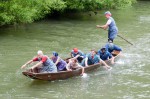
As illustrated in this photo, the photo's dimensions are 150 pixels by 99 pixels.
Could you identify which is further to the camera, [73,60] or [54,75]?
[73,60]

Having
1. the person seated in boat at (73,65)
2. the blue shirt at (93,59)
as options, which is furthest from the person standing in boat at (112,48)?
the person seated in boat at (73,65)

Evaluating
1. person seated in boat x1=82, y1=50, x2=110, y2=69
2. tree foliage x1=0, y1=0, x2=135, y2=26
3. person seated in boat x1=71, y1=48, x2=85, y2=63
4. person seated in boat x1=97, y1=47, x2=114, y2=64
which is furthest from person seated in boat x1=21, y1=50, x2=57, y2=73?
tree foliage x1=0, y1=0, x2=135, y2=26

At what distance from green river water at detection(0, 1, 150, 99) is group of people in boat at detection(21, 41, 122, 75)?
48 cm

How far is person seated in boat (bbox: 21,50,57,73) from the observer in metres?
12.7

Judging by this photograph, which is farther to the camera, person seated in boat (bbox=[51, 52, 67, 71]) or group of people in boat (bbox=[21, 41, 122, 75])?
person seated in boat (bbox=[51, 52, 67, 71])

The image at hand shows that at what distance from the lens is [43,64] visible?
12.9 m

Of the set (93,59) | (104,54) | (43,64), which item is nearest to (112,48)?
(104,54)

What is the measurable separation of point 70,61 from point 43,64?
131 cm

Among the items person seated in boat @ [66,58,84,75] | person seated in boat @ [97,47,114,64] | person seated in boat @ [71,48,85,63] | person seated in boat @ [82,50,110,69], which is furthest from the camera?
person seated in boat @ [97,47,114,64]

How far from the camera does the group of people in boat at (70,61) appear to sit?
1284cm

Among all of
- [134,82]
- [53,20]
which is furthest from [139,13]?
[134,82]

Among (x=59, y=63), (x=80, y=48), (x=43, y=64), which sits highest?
(x=43, y=64)

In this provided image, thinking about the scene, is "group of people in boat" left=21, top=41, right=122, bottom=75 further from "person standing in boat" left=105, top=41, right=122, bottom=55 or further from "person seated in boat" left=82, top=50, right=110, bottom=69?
"person standing in boat" left=105, top=41, right=122, bottom=55

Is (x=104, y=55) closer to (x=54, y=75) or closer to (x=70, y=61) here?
(x=70, y=61)
